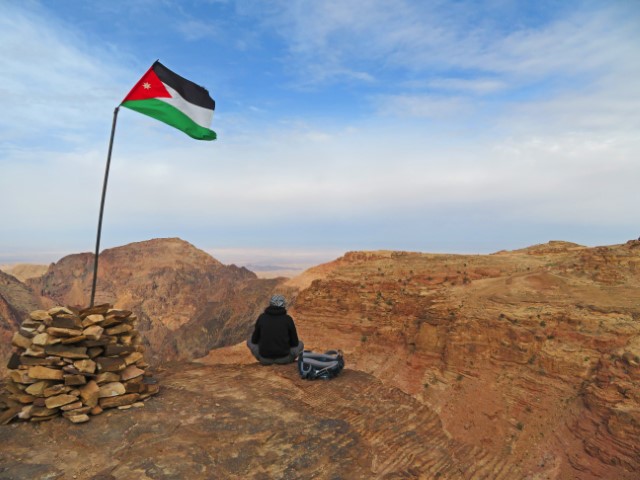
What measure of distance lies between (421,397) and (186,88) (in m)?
11.1

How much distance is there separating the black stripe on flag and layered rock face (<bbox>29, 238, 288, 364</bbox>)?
27116 millimetres

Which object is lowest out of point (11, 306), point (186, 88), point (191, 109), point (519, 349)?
point (11, 306)

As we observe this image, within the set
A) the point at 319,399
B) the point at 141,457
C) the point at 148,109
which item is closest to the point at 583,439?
the point at 319,399

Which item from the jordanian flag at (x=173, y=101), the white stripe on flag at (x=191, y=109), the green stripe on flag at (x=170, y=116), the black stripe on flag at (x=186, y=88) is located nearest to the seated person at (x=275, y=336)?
the green stripe on flag at (x=170, y=116)

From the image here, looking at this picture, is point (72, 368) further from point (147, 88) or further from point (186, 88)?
point (186, 88)

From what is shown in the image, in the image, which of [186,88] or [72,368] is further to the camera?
[186,88]

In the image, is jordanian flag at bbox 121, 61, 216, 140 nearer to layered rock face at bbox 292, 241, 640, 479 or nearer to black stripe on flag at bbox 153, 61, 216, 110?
black stripe on flag at bbox 153, 61, 216, 110

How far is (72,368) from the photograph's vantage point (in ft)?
24.0

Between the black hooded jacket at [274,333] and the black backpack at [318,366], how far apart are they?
1.79ft

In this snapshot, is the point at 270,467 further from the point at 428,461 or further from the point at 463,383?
the point at 463,383

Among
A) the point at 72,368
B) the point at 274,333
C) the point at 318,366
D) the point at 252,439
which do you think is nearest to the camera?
the point at 252,439

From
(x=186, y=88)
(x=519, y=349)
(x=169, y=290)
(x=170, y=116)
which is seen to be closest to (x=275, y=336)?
(x=170, y=116)

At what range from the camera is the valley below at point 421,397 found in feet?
21.0

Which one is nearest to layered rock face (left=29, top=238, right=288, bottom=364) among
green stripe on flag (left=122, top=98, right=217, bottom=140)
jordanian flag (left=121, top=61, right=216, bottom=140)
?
green stripe on flag (left=122, top=98, right=217, bottom=140)
